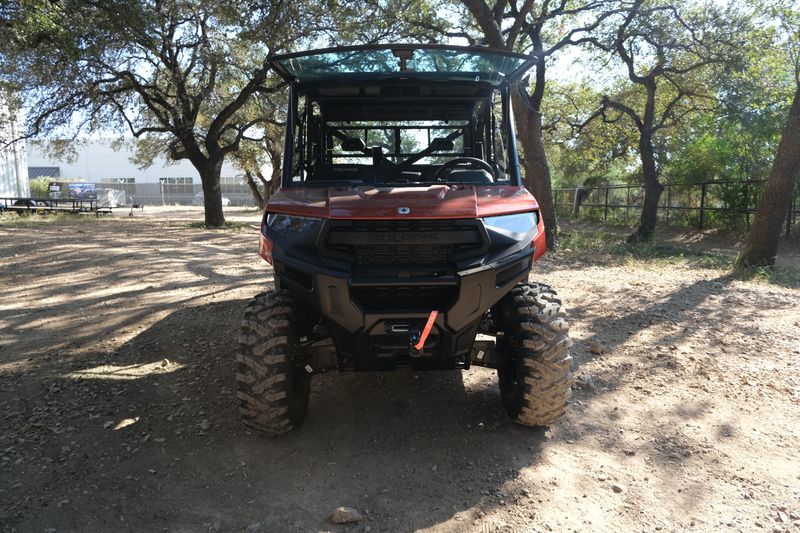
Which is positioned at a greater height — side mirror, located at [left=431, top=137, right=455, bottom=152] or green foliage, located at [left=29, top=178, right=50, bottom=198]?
green foliage, located at [left=29, top=178, right=50, bottom=198]

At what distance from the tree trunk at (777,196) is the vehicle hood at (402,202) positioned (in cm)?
807

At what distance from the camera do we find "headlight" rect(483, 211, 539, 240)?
3141 mm

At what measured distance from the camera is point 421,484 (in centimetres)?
310

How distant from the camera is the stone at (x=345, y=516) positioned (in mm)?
2764

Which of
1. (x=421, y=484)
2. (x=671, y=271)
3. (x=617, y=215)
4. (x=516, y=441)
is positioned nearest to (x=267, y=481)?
(x=421, y=484)

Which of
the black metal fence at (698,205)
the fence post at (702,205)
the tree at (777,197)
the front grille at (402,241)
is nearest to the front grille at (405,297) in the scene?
the front grille at (402,241)

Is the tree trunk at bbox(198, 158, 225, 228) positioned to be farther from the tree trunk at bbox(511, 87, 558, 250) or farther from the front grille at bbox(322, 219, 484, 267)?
the front grille at bbox(322, 219, 484, 267)

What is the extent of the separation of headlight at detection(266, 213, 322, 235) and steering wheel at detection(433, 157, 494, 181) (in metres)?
1.00

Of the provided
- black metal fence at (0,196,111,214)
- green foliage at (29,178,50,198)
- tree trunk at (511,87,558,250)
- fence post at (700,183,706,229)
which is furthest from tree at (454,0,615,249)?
green foliage at (29,178,50,198)

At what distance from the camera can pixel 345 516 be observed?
2766 millimetres

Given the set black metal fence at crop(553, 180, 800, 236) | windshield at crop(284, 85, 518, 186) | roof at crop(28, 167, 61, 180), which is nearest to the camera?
windshield at crop(284, 85, 518, 186)

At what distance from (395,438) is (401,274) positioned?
121cm

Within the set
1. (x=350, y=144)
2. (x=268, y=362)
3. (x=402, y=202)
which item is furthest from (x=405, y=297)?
(x=350, y=144)

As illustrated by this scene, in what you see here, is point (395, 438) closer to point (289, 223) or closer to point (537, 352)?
point (537, 352)
